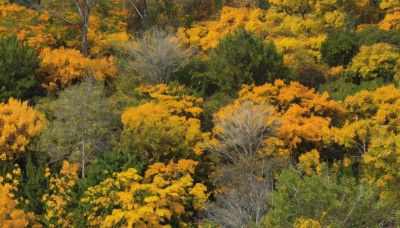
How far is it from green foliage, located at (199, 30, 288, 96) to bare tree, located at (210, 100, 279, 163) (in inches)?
290

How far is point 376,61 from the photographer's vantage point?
32344 millimetres

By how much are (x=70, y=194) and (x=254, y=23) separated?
25095mm

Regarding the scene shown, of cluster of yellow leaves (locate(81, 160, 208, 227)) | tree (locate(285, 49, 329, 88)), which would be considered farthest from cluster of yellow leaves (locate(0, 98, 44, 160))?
tree (locate(285, 49, 329, 88))

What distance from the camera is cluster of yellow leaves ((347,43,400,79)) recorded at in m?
32.1

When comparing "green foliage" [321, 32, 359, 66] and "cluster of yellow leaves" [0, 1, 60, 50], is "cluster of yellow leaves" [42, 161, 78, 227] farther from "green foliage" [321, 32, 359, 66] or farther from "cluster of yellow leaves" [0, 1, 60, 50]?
"green foliage" [321, 32, 359, 66]

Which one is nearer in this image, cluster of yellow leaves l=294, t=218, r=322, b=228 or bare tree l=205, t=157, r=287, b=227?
cluster of yellow leaves l=294, t=218, r=322, b=228

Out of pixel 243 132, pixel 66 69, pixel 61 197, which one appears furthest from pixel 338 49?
pixel 61 197

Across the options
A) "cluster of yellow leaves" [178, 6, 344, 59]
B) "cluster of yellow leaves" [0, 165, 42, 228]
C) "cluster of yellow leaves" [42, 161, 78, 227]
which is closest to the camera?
"cluster of yellow leaves" [0, 165, 42, 228]

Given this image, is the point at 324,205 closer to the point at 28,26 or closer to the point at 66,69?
the point at 66,69

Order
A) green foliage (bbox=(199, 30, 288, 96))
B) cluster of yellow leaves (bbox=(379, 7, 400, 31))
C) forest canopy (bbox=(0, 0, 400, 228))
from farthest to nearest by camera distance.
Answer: cluster of yellow leaves (bbox=(379, 7, 400, 31)) → green foliage (bbox=(199, 30, 288, 96)) → forest canopy (bbox=(0, 0, 400, 228))

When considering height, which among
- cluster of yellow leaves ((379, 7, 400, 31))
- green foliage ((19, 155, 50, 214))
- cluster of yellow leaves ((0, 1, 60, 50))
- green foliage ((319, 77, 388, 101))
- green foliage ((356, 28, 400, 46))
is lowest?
green foliage ((19, 155, 50, 214))

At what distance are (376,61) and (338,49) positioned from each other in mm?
3278

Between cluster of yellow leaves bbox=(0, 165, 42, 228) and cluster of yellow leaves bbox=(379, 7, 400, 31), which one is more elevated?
cluster of yellow leaves bbox=(379, 7, 400, 31)

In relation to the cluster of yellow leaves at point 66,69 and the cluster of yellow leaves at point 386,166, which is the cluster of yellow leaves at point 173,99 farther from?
the cluster of yellow leaves at point 386,166
